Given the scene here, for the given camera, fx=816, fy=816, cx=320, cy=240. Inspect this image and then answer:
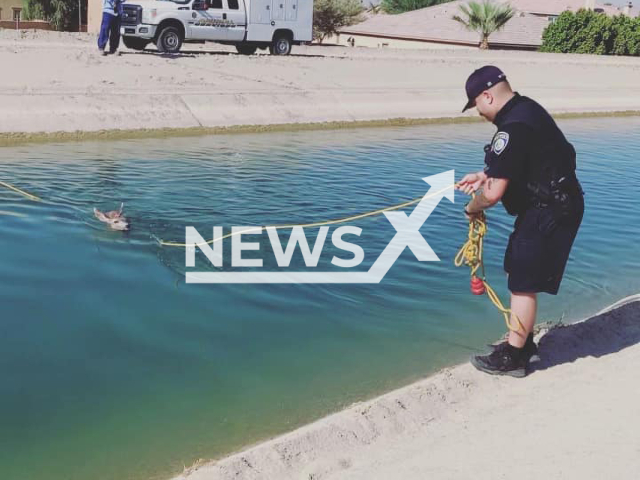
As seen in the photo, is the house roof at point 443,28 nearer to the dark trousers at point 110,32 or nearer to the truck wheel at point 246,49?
the truck wheel at point 246,49

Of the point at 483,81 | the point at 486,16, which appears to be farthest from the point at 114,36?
the point at 486,16

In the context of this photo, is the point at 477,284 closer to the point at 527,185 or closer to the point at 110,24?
the point at 527,185

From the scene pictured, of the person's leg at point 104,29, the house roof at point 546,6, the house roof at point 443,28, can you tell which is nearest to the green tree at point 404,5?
the house roof at point 546,6

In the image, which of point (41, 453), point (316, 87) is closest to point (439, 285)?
point (41, 453)

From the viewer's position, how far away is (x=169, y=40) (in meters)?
25.1

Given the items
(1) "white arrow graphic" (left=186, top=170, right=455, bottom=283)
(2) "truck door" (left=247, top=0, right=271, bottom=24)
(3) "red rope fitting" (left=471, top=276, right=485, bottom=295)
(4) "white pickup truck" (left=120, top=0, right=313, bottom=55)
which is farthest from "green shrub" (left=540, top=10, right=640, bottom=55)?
(3) "red rope fitting" (left=471, top=276, right=485, bottom=295)

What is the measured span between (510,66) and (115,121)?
782 inches

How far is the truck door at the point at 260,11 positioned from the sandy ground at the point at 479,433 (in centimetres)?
2273

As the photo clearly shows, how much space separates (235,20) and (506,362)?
894 inches

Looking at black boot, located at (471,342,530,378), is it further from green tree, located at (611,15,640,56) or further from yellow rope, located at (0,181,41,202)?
green tree, located at (611,15,640,56)

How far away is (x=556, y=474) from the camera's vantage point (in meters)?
4.62

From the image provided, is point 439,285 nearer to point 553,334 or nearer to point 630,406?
point 553,334

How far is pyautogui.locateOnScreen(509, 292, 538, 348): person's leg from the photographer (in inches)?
235

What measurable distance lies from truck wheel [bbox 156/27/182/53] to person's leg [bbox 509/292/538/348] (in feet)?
68.6
